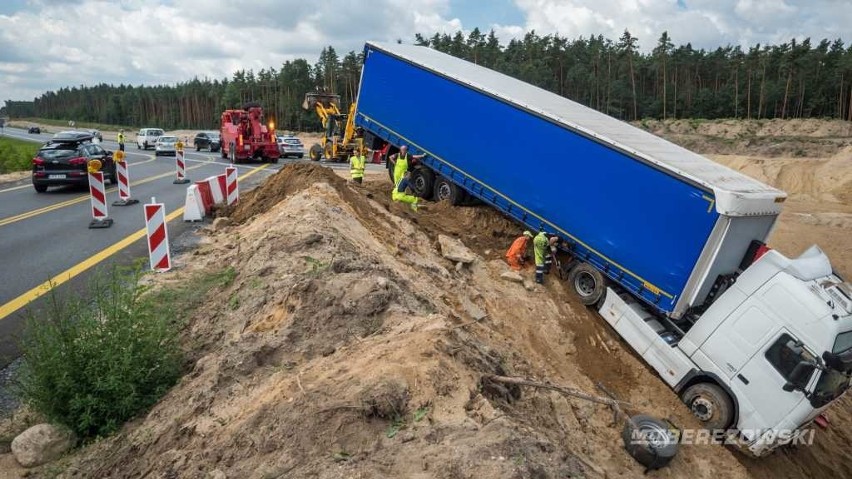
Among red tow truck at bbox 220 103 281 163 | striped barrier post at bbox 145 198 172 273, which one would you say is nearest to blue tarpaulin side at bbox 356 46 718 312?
striped barrier post at bbox 145 198 172 273

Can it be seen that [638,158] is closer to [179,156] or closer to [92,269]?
[92,269]

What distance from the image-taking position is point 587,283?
9.80 metres

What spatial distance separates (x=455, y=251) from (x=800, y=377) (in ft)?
19.5

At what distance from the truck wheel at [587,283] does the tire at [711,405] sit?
2280 mm

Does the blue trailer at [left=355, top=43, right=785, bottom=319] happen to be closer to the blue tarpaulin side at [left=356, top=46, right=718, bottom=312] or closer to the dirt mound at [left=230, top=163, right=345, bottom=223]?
the blue tarpaulin side at [left=356, top=46, right=718, bottom=312]

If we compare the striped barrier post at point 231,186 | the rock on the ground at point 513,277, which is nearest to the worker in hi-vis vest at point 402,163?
the striped barrier post at point 231,186

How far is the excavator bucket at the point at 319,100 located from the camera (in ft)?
77.1

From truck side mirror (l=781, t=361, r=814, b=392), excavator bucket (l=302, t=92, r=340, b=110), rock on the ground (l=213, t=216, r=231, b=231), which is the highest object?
excavator bucket (l=302, t=92, r=340, b=110)

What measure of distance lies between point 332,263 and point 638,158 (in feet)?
17.7

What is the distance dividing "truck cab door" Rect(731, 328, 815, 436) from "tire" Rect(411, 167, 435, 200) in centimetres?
814

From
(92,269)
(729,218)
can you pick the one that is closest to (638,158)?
(729,218)

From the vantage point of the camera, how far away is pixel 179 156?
17.6 metres

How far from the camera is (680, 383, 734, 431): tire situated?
285 inches

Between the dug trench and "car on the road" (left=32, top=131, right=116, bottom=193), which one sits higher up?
"car on the road" (left=32, top=131, right=116, bottom=193)
